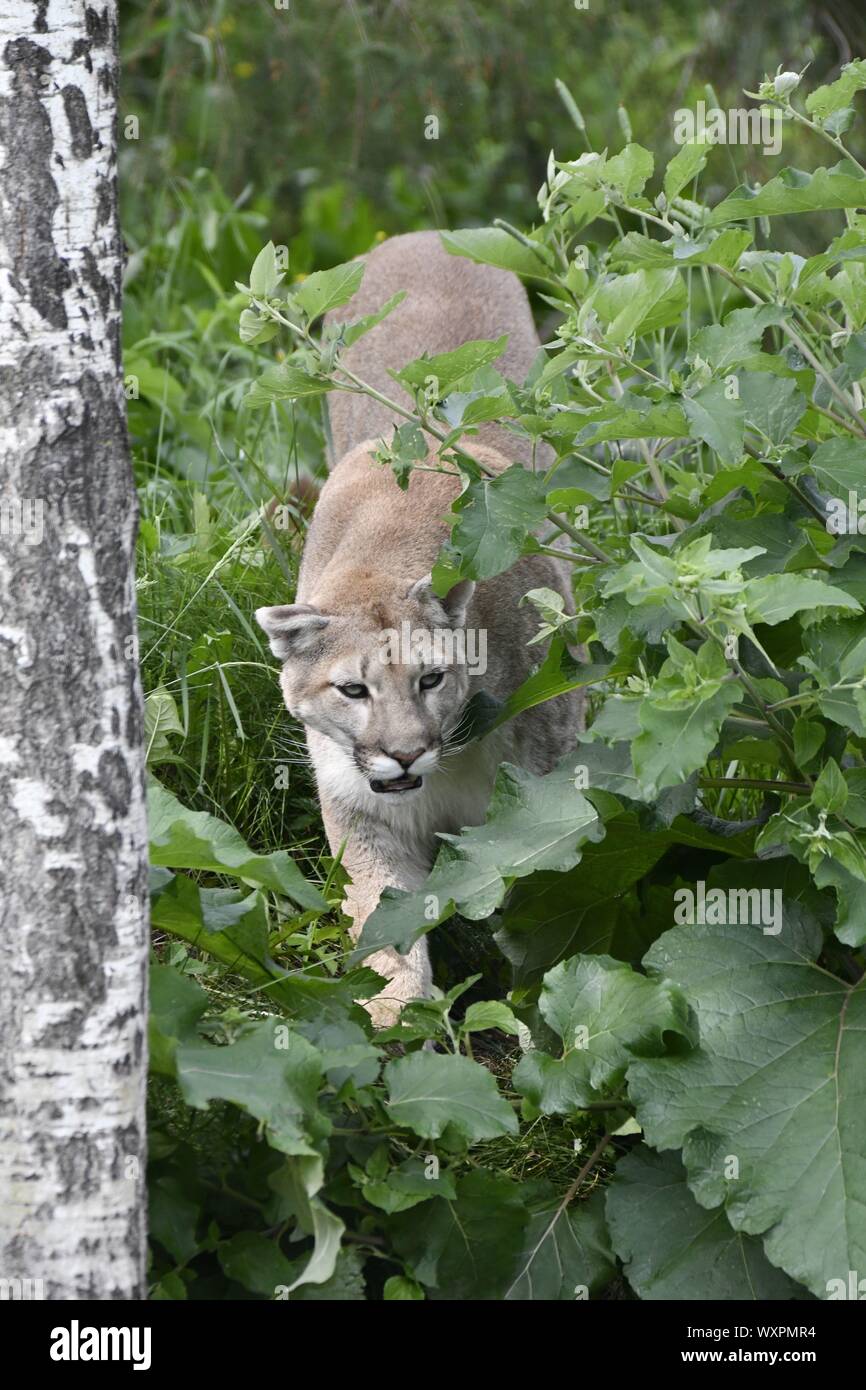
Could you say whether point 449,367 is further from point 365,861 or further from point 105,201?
point 365,861

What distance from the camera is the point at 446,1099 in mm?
2809

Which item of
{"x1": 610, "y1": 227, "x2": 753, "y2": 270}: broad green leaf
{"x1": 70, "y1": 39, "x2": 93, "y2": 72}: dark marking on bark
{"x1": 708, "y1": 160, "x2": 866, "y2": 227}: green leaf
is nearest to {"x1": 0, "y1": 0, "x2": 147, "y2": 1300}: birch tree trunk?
{"x1": 70, "y1": 39, "x2": 93, "y2": 72}: dark marking on bark

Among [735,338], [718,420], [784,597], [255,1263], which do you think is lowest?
[255,1263]

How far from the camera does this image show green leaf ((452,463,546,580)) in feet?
10.5

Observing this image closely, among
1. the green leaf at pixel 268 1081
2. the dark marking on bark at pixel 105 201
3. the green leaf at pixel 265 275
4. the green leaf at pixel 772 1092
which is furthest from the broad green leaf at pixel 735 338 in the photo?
the green leaf at pixel 268 1081

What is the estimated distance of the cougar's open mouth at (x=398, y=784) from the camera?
4090 mm

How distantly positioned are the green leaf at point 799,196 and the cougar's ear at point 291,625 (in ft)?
4.86

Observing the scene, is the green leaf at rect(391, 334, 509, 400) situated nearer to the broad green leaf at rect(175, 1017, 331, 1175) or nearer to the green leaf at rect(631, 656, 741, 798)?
the green leaf at rect(631, 656, 741, 798)

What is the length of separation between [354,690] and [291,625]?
224mm

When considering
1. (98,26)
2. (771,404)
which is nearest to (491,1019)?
(771,404)

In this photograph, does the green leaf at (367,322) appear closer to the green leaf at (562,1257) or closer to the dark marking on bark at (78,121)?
the dark marking on bark at (78,121)

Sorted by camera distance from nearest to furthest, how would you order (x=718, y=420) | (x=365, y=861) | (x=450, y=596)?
(x=718, y=420) → (x=450, y=596) → (x=365, y=861)

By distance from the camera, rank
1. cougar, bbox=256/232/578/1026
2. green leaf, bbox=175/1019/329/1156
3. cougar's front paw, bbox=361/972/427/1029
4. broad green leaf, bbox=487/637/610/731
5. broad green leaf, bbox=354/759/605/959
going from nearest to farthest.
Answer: green leaf, bbox=175/1019/329/1156
broad green leaf, bbox=354/759/605/959
broad green leaf, bbox=487/637/610/731
cougar's front paw, bbox=361/972/427/1029
cougar, bbox=256/232/578/1026

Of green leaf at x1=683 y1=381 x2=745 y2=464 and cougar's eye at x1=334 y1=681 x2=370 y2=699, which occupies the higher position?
green leaf at x1=683 y1=381 x2=745 y2=464
